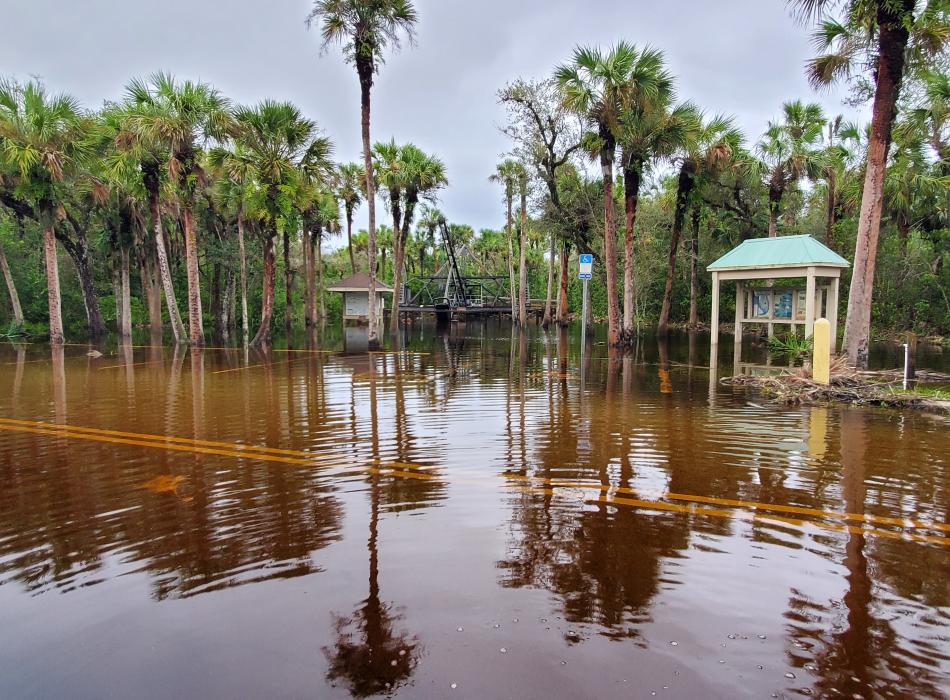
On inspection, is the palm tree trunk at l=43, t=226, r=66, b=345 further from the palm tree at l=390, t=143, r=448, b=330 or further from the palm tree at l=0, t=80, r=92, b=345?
the palm tree at l=390, t=143, r=448, b=330

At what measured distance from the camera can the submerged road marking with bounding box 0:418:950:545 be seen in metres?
4.66

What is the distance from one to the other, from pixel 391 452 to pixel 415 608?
12.0ft

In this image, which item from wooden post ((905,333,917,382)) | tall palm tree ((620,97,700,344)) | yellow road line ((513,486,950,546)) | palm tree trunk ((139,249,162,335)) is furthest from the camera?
palm tree trunk ((139,249,162,335))

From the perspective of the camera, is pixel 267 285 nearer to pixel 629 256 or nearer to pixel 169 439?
pixel 629 256

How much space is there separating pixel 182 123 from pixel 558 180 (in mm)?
18444

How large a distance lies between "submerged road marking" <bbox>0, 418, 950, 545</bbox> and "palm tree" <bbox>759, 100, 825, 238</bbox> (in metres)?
25.1

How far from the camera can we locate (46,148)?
23.8 m

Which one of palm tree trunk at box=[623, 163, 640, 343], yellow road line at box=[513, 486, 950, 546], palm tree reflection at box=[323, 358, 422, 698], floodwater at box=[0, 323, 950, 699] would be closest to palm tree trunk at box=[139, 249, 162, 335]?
palm tree trunk at box=[623, 163, 640, 343]

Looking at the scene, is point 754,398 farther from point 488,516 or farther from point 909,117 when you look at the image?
point 909,117

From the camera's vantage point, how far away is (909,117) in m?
21.2

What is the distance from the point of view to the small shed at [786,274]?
60.8ft

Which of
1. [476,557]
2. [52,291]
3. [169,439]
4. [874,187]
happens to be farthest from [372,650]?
[52,291]

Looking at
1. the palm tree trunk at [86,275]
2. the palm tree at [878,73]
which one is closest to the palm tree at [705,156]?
the palm tree at [878,73]

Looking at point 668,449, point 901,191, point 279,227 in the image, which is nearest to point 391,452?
point 668,449
